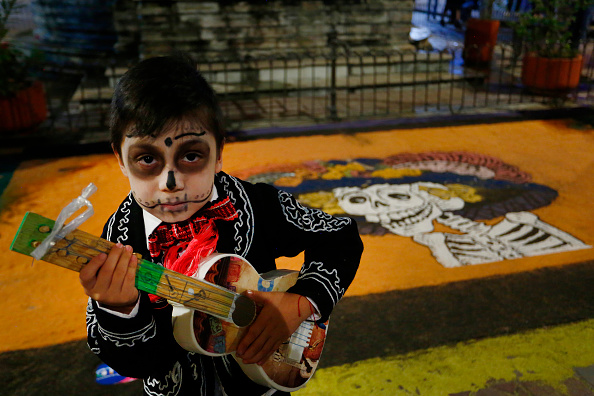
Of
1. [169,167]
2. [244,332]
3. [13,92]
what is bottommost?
[13,92]

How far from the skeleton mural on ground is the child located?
8.13ft

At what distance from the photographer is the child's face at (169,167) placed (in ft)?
4.55

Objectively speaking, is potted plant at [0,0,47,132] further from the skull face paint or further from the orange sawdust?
the skull face paint

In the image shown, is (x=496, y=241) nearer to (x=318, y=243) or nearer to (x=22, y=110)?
(x=318, y=243)

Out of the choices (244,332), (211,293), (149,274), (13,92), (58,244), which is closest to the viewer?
(58,244)

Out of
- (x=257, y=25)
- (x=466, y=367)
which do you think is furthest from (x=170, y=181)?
(x=257, y=25)

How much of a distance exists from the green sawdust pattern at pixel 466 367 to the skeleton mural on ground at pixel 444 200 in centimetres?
98

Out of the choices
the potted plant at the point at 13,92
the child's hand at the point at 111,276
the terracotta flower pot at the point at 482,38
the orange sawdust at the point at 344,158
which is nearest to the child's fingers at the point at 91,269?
the child's hand at the point at 111,276

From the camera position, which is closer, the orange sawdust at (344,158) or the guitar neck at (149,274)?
the guitar neck at (149,274)

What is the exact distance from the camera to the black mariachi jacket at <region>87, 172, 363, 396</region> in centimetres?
152

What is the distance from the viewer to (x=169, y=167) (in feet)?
4.58

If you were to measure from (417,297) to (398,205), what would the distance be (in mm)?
1570

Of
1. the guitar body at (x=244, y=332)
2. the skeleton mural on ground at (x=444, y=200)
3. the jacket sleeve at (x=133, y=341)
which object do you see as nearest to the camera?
the jacket sleeve at (x=133, y=341)

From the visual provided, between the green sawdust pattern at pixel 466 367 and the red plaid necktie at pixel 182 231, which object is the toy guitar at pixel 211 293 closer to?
the red plaid necktie at pixel 182 231
